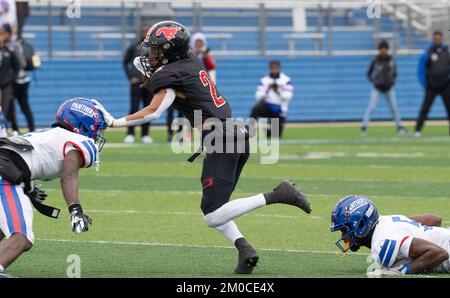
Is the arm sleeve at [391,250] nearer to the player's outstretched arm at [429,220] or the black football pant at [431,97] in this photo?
the player's outstretched arm at [429,220]

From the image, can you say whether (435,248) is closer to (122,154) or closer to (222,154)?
(222,154)

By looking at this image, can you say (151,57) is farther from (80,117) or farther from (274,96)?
(274,96)

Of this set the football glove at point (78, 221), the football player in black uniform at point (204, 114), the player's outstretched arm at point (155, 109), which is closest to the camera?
the football glove at point (78, 221)

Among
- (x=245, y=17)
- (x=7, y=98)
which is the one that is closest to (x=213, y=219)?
(x=7, y=98)

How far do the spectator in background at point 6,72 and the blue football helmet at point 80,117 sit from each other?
10.6 meters

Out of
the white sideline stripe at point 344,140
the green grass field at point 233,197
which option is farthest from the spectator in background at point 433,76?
the green grass field at point 233,197

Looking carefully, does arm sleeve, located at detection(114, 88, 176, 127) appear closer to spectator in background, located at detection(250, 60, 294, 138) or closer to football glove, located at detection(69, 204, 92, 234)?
football glove, located at detection(69, 204, 92, 234)

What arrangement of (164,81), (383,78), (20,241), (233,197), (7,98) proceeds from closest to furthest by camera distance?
1. (20,241)
2. (164,81)
3. (233,197)
4. (7,98)
5. (383,78)

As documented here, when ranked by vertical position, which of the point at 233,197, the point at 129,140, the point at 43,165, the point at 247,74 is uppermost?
the point at 43,165

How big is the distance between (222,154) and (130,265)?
3.33 ft

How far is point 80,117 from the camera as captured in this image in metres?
7.30

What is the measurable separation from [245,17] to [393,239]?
20.2 m

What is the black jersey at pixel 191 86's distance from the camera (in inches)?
297
